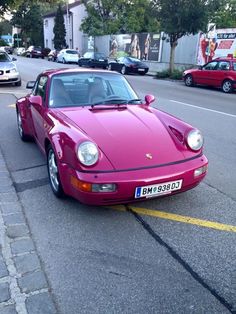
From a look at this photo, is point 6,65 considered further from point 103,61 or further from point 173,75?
point 103,61

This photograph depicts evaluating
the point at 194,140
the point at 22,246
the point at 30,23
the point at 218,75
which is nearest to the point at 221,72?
the point at 218,75

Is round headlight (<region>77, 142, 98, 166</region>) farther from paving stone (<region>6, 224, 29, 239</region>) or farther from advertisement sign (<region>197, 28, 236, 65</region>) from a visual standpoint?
advertisement sign (<region>197, 28, 236, 65</region>)

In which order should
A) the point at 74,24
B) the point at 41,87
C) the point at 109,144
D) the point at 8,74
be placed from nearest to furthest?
the point at 109,144 < the point at 41,87 < the point at 8,74 < the point at 74,24

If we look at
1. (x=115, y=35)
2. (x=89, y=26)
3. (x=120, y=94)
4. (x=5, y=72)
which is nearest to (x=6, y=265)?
(x=120, y=94)

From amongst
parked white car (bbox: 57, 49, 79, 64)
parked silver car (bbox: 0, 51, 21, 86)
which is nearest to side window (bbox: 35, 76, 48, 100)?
parked silver car (bbox: 0, 51, 21, 86)

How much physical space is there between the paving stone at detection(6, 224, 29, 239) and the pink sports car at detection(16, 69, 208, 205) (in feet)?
1.92

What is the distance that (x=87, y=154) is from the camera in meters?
3.59

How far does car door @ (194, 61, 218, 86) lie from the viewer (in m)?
17.8

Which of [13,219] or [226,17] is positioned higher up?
[226,17]

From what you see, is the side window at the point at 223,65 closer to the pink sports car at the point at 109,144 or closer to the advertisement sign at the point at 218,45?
the advertisement sign at the point at 218,45

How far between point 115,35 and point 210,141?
3450cm

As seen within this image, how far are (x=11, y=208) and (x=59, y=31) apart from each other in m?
57.9

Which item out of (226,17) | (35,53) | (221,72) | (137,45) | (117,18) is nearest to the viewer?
(221,72)

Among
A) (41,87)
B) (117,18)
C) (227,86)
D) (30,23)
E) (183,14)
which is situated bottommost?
(227,86)
